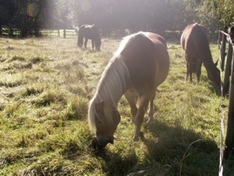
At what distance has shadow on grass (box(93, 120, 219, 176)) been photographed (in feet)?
10.2

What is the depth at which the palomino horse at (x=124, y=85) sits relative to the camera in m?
3.34

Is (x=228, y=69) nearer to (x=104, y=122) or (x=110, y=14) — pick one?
(x=104, y=122)

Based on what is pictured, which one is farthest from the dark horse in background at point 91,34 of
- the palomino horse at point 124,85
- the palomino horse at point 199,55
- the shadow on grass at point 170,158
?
the shadow on grass at point 170,158

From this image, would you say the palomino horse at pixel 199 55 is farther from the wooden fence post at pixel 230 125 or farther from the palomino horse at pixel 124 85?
the wooden fence post at pixel 230 125

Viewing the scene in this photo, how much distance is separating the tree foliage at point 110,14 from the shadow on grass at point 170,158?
2959cm

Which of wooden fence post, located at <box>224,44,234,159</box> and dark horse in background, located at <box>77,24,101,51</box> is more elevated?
dark horse in background, located at <box>77,24,101,51</box>

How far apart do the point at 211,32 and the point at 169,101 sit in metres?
23.9

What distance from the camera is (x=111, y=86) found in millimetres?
3426

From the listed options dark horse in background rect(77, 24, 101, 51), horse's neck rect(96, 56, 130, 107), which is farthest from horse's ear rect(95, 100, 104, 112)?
→ dark horse in background rect(77, 24, 101, 51)

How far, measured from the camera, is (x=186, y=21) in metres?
33.6

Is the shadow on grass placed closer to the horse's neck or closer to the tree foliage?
the horse's neck

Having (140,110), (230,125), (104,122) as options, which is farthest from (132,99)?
(230,125)

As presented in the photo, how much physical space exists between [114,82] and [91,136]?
3.10 feet

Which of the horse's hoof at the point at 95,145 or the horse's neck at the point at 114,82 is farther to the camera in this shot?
the horse's hoof at the point at 95,145
